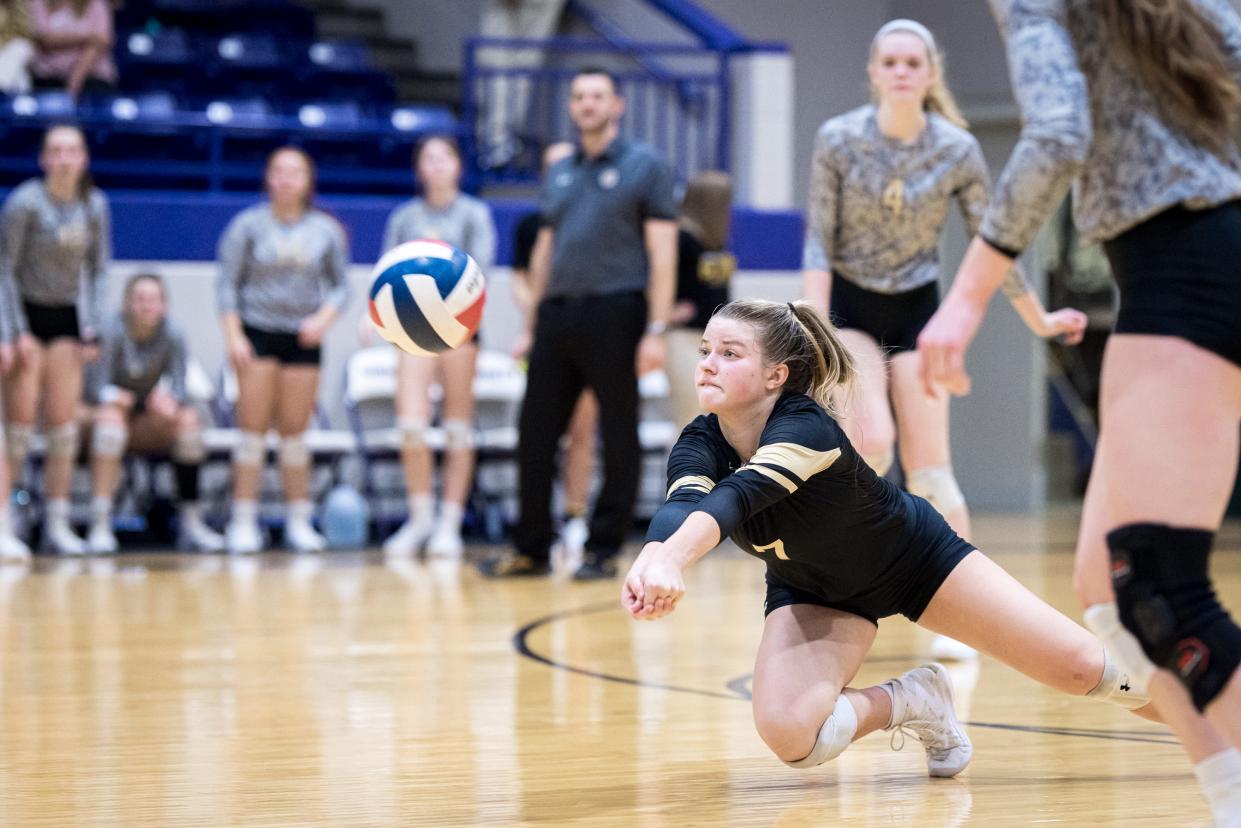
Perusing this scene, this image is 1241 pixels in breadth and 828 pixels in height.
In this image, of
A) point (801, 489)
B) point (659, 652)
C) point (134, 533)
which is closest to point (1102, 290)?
point (134, 533)

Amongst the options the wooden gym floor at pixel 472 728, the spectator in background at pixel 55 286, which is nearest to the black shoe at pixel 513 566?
the wooden gym floor at pixel 472 728

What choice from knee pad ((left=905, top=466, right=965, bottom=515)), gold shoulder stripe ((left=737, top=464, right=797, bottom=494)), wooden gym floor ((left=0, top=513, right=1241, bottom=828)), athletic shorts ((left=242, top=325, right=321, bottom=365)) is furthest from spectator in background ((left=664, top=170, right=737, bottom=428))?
gold shoulder stripe ((left=737, top=464, right=797, bottom=494))

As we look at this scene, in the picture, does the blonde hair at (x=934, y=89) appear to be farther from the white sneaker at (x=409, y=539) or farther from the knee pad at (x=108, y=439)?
the knee pad at (x=108, y=439)

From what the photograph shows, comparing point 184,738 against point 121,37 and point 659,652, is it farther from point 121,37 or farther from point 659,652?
point 121,37

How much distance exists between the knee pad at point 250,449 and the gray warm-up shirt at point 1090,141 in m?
6.34

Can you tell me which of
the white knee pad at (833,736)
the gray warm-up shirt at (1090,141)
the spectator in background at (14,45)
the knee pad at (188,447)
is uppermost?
the spectator in background at (14,45)

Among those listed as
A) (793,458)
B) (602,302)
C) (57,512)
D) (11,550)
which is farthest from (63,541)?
(793,458)

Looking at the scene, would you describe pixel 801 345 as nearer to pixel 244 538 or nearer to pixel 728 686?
pixel 728 686

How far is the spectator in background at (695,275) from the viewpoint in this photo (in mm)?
7535

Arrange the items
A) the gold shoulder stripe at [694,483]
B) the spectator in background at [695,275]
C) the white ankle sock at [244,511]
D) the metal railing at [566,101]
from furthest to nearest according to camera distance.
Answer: the metal railing at [566,101]
the white ankle sock at [244,511]
the spectator in background at [695,275]
the gold shoulder stripe at [694,483]

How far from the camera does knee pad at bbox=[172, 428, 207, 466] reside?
28.1 ft

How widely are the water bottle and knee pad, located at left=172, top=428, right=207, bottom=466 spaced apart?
0.77 meters

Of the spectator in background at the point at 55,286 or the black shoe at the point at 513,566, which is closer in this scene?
the black shoe at the point at 513,566

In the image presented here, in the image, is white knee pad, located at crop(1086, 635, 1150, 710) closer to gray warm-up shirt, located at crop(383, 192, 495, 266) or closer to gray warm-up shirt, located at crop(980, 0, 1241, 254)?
gray warm-up shirt, located at crop(980, 0, 1241, 254)
